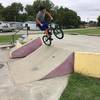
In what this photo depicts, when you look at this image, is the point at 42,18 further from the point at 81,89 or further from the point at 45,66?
the point at 81,89

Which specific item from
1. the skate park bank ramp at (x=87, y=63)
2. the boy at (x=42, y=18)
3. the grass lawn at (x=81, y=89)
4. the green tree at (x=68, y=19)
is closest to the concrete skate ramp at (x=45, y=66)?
the skate park bank ramp at (x=87, y=63)

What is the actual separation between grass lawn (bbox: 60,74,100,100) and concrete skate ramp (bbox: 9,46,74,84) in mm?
629

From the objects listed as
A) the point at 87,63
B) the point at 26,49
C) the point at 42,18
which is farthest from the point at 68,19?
the point at 87,63

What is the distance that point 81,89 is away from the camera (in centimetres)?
872

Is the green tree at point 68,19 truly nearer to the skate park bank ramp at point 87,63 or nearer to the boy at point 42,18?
the boy at point 42,18

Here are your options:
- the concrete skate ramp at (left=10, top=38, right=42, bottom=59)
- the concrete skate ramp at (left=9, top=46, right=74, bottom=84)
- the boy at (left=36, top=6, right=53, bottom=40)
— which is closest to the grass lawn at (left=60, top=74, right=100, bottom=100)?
the concrete skate ramp at (left=9, top=46, right=74, bottom=84)

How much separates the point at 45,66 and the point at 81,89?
2.89 m

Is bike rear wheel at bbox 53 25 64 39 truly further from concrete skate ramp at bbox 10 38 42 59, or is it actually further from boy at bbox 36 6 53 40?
concrete skate ramp at bbox 10 38 42 59

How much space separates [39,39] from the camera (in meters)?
17.1

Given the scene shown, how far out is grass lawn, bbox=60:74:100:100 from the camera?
811 cm

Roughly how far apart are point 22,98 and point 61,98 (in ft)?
3.76

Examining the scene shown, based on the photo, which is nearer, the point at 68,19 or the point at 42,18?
the point at 42,18

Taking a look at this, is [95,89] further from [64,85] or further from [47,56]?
[47,56]

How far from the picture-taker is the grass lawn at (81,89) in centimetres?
811
